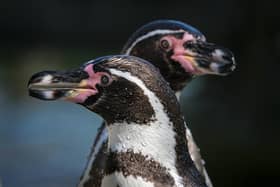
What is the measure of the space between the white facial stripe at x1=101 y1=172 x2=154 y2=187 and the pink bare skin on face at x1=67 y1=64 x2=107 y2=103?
25 cm

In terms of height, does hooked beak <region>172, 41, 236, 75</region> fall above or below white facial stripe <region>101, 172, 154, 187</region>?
above

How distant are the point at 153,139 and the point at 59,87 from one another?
32cm

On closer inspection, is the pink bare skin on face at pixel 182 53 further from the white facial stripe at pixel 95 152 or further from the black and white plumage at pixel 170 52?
the white facial stripe at pixel 95 152

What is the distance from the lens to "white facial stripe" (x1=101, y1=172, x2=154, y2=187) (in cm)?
237

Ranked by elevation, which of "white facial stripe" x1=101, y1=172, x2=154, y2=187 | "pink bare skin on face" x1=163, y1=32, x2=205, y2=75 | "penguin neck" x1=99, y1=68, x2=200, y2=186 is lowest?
"white facial stripe" x1=101, y1=172, x2=154, y2=187

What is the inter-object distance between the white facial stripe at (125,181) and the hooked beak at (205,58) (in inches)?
27.6

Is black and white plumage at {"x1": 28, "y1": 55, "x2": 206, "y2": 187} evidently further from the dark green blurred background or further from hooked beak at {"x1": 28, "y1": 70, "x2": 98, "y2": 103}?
the dark green blurred background

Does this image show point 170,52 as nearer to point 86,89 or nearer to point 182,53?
point 182,53

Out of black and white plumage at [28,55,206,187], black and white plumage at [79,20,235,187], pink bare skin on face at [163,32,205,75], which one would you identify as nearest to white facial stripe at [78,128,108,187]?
black and white plumage at [79,20,235,187]


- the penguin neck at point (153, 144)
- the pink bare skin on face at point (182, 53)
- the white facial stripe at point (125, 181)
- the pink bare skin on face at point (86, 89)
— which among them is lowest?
the white facial stripe at point (125, 181)

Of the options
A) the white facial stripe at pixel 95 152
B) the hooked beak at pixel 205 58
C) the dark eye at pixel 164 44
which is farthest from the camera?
the dark eye at pixel 164 44

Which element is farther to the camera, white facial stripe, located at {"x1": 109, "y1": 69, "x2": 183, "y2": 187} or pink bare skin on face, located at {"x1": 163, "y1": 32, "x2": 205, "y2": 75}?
pink bare skin on face, located at {"x1": 163, "y1": 32, "x2": 205, "y2": 75}

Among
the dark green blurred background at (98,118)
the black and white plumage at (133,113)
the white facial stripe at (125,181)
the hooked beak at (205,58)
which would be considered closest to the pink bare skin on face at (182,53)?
the hooked beak at (205,58)

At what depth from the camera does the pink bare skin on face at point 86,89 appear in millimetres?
2426
